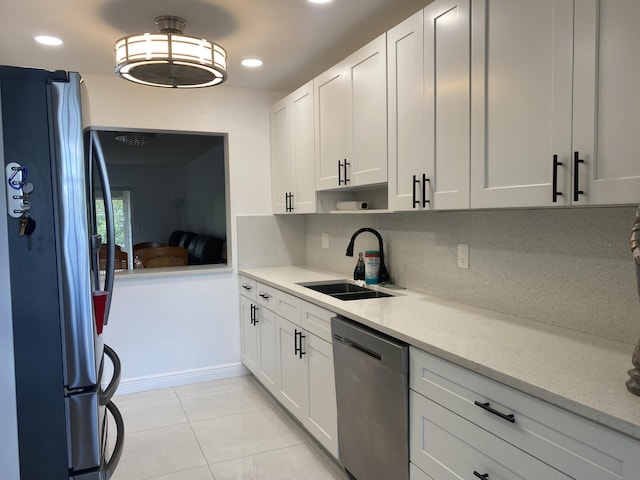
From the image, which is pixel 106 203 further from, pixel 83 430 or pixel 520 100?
pixel 520 100

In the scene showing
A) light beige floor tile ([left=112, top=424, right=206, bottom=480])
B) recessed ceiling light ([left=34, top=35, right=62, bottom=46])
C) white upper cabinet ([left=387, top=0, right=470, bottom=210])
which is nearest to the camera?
white upper cabinet ([left=387, top=0, right=470, bottom=210])

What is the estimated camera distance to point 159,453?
2.75 metres

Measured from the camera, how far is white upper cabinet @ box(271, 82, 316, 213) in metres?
3.29

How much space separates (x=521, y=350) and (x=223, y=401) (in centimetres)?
255

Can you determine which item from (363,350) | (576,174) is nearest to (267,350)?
(363,350)

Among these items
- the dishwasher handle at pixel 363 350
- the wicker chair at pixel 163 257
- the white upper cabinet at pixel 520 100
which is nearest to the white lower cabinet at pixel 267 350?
the dishwasher handle at pixel 363 350

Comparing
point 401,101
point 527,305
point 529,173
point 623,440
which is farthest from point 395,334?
point 401,101

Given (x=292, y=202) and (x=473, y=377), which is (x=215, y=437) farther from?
(x=473, y=377)

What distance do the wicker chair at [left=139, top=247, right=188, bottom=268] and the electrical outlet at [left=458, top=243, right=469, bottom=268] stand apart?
128 inches

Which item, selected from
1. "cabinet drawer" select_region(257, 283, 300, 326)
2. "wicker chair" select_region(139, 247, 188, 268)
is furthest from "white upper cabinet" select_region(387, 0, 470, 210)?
"wicker chair" select_region(139, 247, 188, 268)

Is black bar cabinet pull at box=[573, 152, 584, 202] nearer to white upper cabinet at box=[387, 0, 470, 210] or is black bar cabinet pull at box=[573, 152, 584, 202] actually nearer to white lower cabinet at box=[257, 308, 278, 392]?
white upper cabinet at box=[387, 0, 470, 210]

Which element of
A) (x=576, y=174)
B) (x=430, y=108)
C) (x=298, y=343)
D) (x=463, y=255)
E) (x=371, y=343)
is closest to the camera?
(x=576, y=174)

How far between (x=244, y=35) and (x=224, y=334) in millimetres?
2362

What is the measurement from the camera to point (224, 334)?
400 cm
